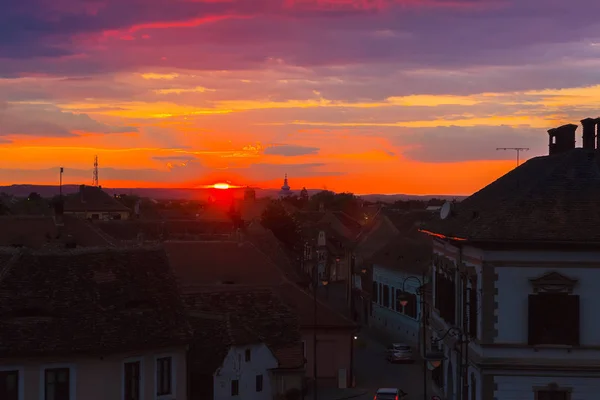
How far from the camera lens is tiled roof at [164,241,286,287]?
55.1m

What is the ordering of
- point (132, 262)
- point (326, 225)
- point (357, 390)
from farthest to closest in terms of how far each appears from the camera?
point (326, 225)
point (357, 390)
point (132, 262)

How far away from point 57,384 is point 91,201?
371ft

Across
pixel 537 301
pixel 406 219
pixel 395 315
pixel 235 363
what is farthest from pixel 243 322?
pixel 406 219

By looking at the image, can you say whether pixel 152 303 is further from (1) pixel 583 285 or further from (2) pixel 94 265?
(1) pixel 583 285

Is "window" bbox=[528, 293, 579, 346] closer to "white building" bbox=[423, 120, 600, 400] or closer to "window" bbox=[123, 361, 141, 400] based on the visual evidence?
"white building" bbox=[423, 120, 600, 400]

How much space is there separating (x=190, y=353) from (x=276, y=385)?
5048 millimetres

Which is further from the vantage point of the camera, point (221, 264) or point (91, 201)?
point (91, 201)

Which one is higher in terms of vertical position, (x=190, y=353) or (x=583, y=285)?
(x=583, y=285)

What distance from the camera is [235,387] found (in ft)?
128

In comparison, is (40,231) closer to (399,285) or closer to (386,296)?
(399,285)

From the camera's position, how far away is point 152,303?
3378cm

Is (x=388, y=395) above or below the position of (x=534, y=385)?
below

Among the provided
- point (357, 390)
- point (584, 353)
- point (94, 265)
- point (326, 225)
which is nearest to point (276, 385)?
point (357, 390)

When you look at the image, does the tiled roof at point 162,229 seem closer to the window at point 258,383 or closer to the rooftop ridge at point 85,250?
the window at point 258,383
